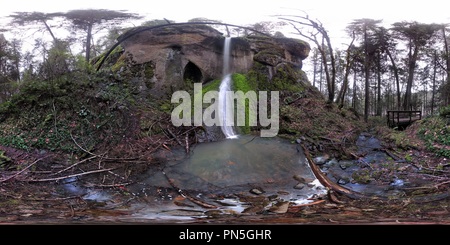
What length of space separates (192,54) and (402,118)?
4211mm

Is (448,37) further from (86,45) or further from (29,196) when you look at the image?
(29,196)

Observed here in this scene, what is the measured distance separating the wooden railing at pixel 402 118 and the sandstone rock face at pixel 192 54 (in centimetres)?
172

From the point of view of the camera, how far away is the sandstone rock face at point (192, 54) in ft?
13.2

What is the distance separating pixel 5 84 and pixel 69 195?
4.17ft

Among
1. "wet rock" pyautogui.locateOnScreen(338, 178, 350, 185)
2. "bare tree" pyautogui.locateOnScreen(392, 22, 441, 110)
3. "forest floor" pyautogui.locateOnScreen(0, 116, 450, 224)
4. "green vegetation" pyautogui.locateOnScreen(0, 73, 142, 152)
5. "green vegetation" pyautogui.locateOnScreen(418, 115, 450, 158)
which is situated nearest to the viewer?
"forest floor" pyautogui.locateOnScreen(0, 116, 450, 224)

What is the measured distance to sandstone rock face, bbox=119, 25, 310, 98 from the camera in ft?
13.2

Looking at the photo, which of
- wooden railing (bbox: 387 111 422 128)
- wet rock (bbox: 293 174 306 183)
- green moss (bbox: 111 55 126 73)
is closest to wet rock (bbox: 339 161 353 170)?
wet rock (bbox: 293 174 306 183)

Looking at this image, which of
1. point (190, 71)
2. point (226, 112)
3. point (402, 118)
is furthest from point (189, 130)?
point (190, 71)

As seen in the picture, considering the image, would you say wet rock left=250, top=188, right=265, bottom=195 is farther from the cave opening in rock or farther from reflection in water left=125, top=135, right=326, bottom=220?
the cave opening in rock

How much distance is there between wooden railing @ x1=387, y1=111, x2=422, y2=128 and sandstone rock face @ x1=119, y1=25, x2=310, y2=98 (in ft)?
5.64

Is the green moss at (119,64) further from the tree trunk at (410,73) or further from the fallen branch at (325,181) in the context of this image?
the tree trunk at (410,73)

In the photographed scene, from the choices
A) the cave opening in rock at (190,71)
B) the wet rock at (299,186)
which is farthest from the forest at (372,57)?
the cave opening in rock at (190,71)

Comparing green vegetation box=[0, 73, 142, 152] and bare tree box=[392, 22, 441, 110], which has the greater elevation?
bare tree box=[392, 22, 441, 110]

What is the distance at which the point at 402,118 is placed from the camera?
2.28 m
